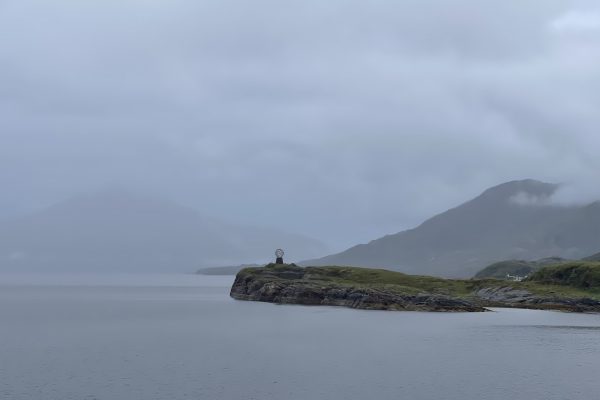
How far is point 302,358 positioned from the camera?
332ft

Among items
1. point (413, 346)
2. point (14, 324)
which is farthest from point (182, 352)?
point (14, 324)

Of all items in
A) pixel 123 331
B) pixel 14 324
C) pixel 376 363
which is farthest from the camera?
pixel 14 324

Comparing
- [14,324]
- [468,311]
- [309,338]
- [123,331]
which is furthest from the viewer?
[468,311]

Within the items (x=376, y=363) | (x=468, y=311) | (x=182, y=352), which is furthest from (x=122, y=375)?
(x=468, y=311)

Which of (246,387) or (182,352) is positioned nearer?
(246,387)

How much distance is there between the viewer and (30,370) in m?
88.2

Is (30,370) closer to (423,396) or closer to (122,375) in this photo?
(122,375)

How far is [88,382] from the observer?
80.5 m

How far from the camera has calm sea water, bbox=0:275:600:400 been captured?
7719cm

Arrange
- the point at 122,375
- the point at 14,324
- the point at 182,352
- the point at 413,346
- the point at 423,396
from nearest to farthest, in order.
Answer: the point at 423,396 < the point at 122,375 < the point at 182,352 < the point at 413,346 < the point at 14,324

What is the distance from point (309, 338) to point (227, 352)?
21.5 meters

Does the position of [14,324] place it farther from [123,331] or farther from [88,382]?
[88,382]

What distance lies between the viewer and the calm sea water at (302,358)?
7719cm

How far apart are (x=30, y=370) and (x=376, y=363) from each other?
1873 inches
